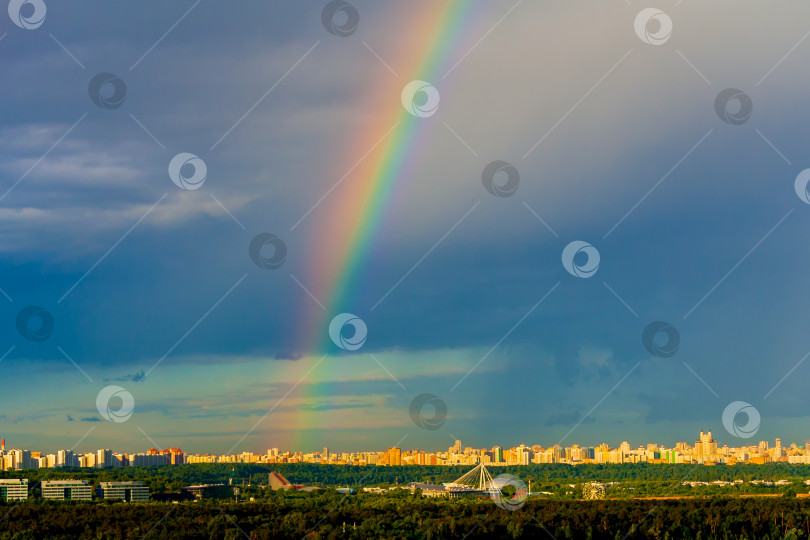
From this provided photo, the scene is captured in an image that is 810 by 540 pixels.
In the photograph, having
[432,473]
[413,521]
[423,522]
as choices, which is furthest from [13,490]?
[432,473]

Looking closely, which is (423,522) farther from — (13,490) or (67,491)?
(13,490)

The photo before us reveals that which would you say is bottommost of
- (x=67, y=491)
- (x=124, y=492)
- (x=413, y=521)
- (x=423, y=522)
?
(x=423, y=522)

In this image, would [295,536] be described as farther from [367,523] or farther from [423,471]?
[423,471]

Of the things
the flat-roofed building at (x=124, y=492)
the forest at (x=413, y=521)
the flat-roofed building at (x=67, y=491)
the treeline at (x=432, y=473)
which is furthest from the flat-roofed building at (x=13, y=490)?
the treeline at (x=432, y=473)

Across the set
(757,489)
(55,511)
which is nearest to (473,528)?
(55,511)

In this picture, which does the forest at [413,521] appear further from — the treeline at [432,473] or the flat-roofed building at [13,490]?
the treeline at [432,473]
